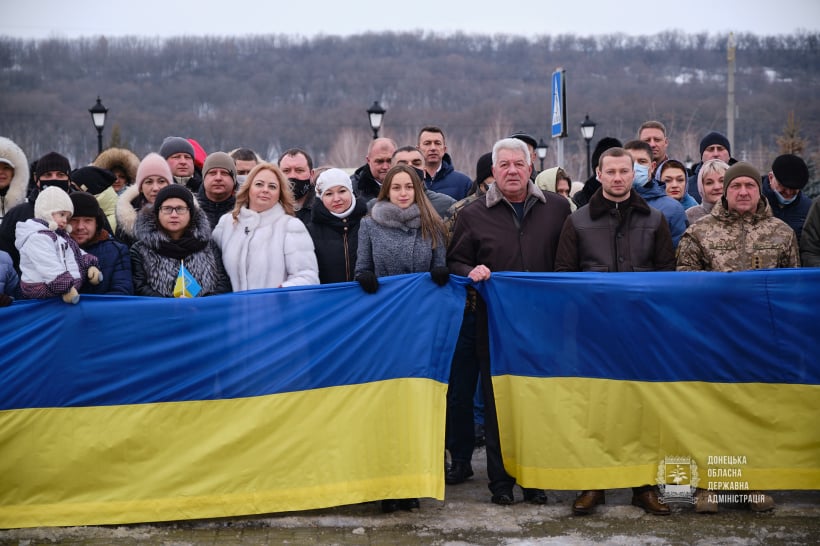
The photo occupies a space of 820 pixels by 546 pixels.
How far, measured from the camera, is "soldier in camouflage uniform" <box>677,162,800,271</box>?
20.1 feet

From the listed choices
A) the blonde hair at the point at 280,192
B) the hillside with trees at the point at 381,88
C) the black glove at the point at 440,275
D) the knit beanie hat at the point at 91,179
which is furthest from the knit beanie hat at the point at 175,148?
the hillside with trees at the point at 381,88

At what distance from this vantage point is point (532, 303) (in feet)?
19.8

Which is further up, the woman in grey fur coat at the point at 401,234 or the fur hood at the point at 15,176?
the fur hood at the point at 15,176

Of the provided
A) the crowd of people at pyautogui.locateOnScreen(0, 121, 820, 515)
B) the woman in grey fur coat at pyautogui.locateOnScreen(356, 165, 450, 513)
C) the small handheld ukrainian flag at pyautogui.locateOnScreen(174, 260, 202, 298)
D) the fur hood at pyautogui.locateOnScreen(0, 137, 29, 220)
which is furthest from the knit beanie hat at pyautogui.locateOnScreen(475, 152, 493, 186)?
the fur hood at pyautogui.locateOnScreen(0, 137, 29, 220)

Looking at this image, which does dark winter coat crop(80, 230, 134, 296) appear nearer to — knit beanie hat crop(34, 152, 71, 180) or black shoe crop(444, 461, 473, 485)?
knit beanie hat crop(34, 152, 71, 180)

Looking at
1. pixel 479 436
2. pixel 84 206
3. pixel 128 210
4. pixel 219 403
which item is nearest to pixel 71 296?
pixel 84 206

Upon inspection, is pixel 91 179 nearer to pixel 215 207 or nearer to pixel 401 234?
pixel 215 207

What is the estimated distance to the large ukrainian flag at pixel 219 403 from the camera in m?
5.65

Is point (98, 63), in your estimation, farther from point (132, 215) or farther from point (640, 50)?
point (132, 215)

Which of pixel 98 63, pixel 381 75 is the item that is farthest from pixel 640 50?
pixel 98 63

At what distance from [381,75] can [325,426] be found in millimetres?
145785

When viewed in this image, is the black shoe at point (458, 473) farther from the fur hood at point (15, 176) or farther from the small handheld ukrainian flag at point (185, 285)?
the fur hood at point (15, 176)

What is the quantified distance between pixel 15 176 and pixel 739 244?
16.4 ft

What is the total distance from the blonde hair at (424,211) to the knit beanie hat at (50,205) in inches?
78.5
